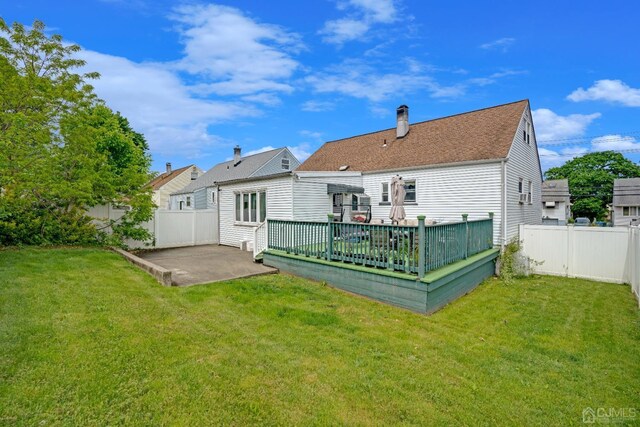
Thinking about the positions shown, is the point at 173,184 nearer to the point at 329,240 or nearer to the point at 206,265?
the point at 206,265

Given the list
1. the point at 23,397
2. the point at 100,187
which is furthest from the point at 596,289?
the point at 100,187

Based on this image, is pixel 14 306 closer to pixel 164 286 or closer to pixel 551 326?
pixel 164 286

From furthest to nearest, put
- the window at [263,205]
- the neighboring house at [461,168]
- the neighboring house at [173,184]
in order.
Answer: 1. the neighboring house at [173,184]
2. the window at [263,205]
3. the neighboring house at [461,168]

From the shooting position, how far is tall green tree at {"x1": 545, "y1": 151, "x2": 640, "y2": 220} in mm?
42781

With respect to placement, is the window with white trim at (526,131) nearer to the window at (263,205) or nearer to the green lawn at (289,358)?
the green lawn at (289,358)

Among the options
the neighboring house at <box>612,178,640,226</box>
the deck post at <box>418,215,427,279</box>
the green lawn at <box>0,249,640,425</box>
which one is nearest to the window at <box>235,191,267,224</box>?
the green lawn at <box>0,249,640,425</box>

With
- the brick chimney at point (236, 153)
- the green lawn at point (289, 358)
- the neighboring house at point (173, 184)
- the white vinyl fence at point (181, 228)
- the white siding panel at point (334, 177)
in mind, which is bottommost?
the green lawn at point (289, 358)

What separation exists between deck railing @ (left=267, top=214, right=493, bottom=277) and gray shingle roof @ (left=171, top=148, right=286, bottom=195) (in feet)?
53.9

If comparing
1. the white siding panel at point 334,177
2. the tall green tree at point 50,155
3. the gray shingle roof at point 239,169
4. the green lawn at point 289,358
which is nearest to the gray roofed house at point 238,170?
the gray shingle roof at point 239,169

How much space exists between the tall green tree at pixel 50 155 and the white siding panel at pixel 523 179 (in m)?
14.2

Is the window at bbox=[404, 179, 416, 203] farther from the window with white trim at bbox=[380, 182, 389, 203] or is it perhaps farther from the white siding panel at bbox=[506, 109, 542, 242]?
the white siding panel at bbox=[506, 109, 542, 242]

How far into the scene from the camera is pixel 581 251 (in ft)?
32.7

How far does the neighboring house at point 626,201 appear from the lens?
107 feet

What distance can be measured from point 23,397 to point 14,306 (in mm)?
3021
